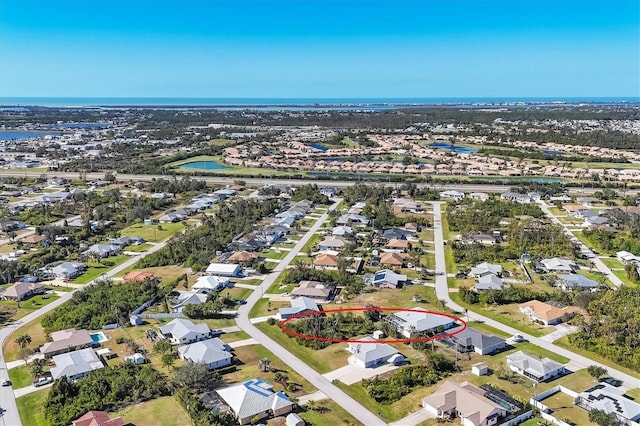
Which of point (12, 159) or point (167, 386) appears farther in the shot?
point (12, 159)

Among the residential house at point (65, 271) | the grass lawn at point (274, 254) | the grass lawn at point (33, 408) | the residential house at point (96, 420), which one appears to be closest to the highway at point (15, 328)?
the grass lawn at point (33, 408)

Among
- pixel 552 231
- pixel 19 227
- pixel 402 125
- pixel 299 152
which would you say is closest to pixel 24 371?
pixel 19 227

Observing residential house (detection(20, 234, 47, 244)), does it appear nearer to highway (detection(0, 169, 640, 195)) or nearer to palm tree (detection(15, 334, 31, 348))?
palm tree (detection(15, 334, 31, 348))

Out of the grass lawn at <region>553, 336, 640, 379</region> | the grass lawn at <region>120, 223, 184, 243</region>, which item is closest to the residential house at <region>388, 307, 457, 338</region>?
the grass lawn at <region>553, 336, 640, 379</region>

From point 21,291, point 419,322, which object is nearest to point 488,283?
point 419,322

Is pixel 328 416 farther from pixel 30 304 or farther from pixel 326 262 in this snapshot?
pixel 30 304

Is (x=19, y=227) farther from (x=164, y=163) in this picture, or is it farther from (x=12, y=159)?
(x=12, y=159)

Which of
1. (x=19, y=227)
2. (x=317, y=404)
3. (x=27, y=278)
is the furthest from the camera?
(x=19, y=227)
